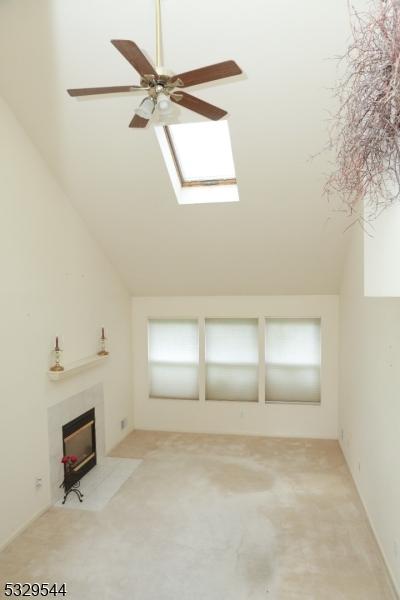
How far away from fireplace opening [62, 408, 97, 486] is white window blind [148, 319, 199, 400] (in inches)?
65.1

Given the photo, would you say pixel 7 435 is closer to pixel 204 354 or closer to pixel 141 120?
pixel 141 120

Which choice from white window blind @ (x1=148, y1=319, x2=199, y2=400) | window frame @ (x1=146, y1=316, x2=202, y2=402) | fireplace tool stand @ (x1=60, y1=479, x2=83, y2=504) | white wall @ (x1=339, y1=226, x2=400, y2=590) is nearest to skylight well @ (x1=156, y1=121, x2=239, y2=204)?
white wall @ (x1=339, y1=226, x2=400, y2=590)

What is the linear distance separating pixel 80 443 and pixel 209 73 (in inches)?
181

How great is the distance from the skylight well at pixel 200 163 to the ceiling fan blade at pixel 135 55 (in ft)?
7.41

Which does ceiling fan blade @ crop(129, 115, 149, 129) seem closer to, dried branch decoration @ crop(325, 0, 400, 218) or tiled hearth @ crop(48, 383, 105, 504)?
dried branch decoration @ crop(325, 0, 400, 218)

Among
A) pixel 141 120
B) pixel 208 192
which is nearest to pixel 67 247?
pixel 208 192

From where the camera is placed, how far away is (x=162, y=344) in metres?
6.94

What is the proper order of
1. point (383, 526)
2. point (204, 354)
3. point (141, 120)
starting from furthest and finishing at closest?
point (204, 354)
point (383, 526)
point (141, 120)

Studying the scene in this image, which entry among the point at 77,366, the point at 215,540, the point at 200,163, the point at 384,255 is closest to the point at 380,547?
the point at 215,540

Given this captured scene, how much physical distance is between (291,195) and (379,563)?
367 centimetres

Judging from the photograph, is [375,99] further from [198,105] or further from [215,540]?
[215,540]

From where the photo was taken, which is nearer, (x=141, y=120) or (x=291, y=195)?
(x=141, y=120)

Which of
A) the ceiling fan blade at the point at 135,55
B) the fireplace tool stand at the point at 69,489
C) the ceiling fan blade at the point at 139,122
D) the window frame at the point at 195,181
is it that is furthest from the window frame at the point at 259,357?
the ceiling fan blade at the point at 135,55

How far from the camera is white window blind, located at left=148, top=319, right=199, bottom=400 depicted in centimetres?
683
